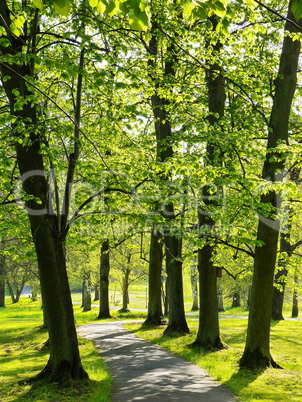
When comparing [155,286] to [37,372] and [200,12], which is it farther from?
[200,12]

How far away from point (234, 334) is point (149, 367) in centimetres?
1039

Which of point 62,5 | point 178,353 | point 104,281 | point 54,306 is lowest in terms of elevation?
point 178,353

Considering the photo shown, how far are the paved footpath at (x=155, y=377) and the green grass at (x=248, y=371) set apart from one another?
1.34ft

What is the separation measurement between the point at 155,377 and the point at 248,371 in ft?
8.61

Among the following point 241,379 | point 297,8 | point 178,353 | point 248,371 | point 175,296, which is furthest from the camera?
point 175,296

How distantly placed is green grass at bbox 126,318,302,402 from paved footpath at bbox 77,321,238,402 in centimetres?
41

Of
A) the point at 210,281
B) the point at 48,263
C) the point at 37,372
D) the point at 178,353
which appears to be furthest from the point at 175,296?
the point at 48,263

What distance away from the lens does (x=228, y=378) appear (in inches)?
413

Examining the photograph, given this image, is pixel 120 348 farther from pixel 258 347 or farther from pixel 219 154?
pixel 219 154

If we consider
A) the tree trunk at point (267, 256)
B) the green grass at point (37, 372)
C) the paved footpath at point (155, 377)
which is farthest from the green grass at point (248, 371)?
the green grass at point (37, 372)

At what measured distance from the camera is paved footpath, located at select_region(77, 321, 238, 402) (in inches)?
346

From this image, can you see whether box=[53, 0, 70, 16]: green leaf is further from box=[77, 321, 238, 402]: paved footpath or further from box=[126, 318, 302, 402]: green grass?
box=[126, 318, 302, 402]: green grass

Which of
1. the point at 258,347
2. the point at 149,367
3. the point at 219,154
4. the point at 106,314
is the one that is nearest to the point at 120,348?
the point at 149,367

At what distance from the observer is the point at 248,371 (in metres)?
11.1
